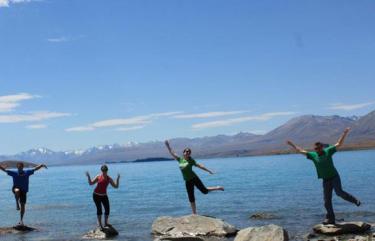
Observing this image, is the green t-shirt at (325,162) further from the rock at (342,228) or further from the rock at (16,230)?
the rock at (16,230)

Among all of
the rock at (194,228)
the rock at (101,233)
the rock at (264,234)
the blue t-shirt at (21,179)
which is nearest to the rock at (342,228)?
the rock at (264,234)

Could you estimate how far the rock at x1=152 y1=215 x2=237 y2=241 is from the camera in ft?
62.2

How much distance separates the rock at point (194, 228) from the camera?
19.0 metres

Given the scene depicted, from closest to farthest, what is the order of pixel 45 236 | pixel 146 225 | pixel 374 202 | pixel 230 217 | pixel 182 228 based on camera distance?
pixel 182 228 < pixel 45 236 < pixel 146 225 < pixel 230 217 < pixel 374 202

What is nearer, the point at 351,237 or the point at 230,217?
the point at 351,237

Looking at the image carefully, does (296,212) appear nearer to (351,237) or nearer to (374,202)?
(374,202)

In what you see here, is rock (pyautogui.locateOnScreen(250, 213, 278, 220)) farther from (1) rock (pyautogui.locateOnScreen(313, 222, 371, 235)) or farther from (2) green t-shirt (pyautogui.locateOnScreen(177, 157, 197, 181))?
(1) rock (pyautogui.locateOnScreen(313, 222, 371, 235))

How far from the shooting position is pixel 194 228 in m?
19.2

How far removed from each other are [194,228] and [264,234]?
3.90 meters

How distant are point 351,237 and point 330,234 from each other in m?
0.98

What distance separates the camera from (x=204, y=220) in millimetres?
19625

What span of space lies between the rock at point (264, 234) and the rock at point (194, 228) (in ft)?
7.67

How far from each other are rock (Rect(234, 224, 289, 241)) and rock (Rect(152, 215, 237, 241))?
7.67 feet

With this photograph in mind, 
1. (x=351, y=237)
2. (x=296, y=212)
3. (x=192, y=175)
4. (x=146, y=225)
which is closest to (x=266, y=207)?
(x=296, y=212)
